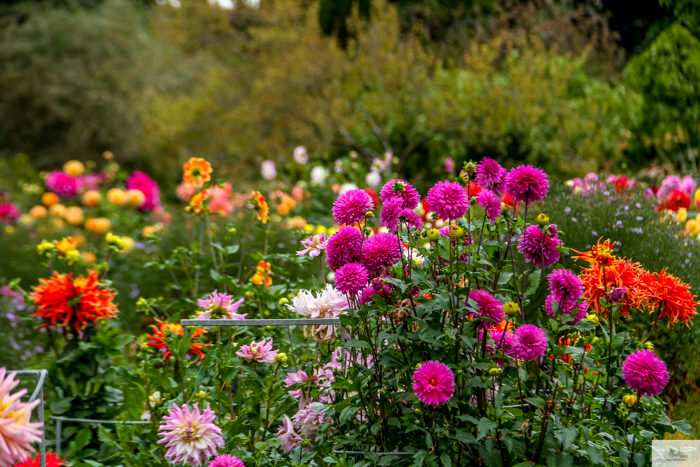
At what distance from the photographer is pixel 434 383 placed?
112 centimetres

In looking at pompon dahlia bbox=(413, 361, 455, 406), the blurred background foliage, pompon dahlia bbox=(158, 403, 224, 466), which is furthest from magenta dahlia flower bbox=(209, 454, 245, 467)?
the blurred background foliage

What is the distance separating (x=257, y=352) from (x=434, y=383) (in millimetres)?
516

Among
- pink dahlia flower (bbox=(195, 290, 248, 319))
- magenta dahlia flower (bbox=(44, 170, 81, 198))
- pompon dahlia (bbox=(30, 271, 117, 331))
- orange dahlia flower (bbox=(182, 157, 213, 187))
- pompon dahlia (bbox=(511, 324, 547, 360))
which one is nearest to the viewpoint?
pompon dahlia (bbox=(511, 324, 547, 360))

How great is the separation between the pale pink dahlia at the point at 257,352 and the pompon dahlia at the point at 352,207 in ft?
1.33

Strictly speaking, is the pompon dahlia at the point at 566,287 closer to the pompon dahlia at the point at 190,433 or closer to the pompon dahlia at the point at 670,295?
the pompon dahlia at the point at 670,295

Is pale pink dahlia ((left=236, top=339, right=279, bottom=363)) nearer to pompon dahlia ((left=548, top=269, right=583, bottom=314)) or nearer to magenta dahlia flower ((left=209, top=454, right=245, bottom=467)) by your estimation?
magenta dahlia flower ((left=209, top=454, right=245, bottom=467))

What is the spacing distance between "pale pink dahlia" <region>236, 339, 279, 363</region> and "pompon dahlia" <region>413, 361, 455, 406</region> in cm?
46

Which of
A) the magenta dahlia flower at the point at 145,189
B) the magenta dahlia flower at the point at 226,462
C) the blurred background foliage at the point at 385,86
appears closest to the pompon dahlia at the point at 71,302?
the magenta dahlia flower at the point at 226,462

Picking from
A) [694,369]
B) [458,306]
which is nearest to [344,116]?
[694,369]

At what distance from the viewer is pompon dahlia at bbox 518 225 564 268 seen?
4.08ft

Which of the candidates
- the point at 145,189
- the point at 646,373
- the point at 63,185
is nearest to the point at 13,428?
the point at 646,373

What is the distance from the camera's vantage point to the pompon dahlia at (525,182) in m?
1.21

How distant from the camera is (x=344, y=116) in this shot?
7.07 metres

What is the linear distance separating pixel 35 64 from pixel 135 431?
1175 cm
